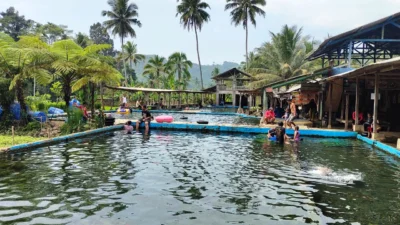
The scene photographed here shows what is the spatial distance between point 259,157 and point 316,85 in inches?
449

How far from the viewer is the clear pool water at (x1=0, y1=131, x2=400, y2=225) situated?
5852 mm

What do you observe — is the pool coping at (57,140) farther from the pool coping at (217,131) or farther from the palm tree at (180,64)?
the palm tree at (180,64)

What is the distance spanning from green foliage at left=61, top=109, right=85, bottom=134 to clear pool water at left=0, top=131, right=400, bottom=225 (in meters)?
3.14

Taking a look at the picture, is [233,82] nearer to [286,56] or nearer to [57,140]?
[286,56]

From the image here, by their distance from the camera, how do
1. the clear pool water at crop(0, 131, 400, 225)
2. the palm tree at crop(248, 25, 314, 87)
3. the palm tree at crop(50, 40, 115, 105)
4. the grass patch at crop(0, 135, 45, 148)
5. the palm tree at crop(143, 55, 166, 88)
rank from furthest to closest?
the palm tree at crop(143, 55, 166, 88)
the palm tree at crop(248, 25, 314, 87)
the palm tree at crop(50, 40, 115, 105)
the grass patch at crop(0, 135, 45, 148)
the clear pool water at crop(0, 131, 400, 225)

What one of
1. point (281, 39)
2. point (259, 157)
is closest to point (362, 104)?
point (259, 157)

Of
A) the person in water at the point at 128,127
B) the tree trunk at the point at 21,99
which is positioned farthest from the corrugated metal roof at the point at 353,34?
the tree trunk at the point at 21,99

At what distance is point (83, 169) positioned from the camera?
29.8ft

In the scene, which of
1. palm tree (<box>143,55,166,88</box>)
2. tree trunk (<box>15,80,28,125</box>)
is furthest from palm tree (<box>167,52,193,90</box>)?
tree trunk (<box>15,80,28,125</box>)

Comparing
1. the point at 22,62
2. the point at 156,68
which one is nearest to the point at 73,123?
the point at 22,62

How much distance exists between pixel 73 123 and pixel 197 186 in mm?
10164

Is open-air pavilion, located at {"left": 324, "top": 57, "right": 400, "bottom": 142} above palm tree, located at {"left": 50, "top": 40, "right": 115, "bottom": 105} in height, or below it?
below

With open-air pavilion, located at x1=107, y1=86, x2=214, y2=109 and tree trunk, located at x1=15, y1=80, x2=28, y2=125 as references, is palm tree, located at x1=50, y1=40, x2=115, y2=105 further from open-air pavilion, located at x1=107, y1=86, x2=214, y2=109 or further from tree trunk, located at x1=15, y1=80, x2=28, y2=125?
open-air pavilion, located at x1=107, y1=86, x2=214, y2=109

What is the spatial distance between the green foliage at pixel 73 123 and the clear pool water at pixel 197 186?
3139 millimetres
